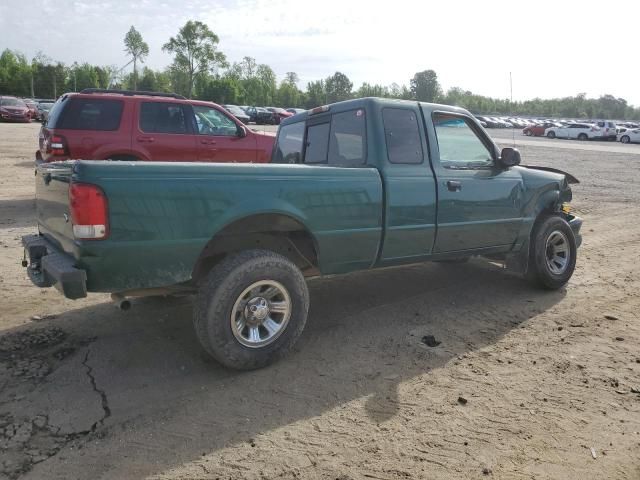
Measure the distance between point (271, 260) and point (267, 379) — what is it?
84 centimetres

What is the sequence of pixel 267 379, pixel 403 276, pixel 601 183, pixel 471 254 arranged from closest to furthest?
1. pixel 267 379
2. pixel 471 254
3. pixel 403 276
4. pixel 601 183

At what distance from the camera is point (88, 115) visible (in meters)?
8.57

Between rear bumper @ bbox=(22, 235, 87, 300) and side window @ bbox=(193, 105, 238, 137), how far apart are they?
18.5ft

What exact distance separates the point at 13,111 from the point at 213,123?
31153 mm

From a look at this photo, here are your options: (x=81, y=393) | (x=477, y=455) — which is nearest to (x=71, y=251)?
(x=81, y=393)

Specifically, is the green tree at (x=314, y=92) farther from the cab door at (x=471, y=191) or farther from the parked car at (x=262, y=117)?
the cab door at (x=471, y=191)

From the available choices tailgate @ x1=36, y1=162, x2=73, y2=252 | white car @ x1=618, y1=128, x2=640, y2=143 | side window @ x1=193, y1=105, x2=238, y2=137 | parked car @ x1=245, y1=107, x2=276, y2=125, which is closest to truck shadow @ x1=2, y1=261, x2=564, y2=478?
tailgate @ x1=36, y1=162, x2=73, y2=252

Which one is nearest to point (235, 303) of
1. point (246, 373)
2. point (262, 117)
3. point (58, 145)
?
point (246, 373)

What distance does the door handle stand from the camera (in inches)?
188

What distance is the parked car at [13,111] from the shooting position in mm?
34125

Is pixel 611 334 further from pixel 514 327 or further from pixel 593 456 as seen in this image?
pixel 593 456

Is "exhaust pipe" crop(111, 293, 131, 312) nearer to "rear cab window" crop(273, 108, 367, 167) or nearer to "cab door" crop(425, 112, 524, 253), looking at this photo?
"rear cab window" crop(273, 108, 367, 167)

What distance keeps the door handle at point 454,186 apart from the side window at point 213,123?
5.85 m

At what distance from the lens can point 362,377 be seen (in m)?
3.78
